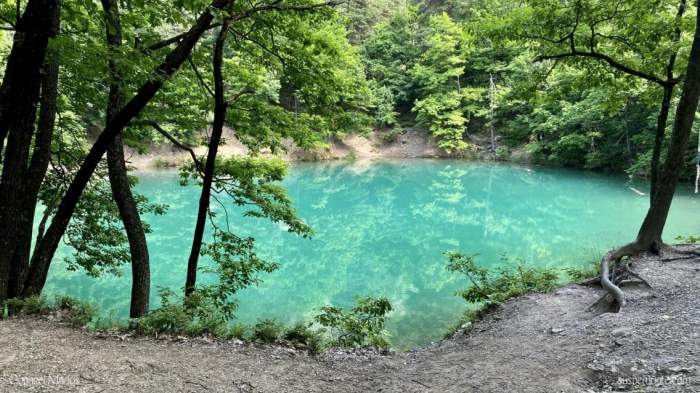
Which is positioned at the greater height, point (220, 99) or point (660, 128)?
point (660, 128)

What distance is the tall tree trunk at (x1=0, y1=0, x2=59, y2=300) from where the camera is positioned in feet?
13.3

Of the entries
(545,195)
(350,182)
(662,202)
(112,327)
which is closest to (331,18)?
(112,327)

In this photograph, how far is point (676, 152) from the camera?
231 inches

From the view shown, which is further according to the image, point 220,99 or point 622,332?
point 220,99

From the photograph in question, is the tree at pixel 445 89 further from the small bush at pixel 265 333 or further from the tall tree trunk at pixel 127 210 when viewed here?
the small bush at pixel 265 333

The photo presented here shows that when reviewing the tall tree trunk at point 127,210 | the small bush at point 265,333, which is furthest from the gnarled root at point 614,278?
the tall tree trunk at point 127,210

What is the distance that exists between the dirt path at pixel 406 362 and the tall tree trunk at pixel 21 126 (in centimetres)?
89

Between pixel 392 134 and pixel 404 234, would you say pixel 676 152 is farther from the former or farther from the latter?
pixel 392 134

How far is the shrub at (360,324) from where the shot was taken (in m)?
5.48

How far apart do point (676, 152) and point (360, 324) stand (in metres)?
4.72

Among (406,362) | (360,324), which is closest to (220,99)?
(360,324)

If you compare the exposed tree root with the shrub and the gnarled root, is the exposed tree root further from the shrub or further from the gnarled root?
the shrub

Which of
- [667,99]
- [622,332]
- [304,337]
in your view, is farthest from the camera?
[667,99]

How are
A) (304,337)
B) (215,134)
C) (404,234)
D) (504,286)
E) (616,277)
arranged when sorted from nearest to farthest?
1. (304,337)
2. (616,277)
3. (215,134)
4. (504,286)
5. (404,234)
